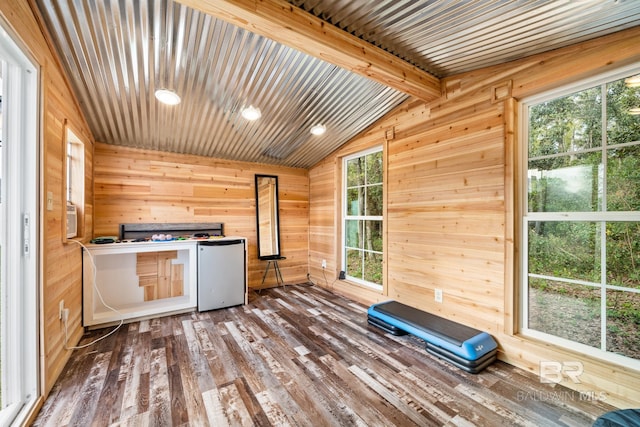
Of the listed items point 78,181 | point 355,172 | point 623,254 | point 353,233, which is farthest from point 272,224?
point 623,254

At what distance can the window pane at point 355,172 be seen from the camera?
3.83 meters

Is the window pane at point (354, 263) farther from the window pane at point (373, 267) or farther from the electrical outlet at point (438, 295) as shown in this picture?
the electrical outlet at point (438, 295)

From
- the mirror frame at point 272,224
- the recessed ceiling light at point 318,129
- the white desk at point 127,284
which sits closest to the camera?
the white desk at point 127,284

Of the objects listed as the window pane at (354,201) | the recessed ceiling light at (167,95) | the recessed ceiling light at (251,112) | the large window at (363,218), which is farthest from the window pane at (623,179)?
the recessed ceiling light at (167,95)

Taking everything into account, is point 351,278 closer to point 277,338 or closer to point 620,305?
point 277,338

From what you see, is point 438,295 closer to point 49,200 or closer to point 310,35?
point 310,35

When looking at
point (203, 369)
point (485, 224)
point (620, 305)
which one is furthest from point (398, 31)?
point (203, 369)

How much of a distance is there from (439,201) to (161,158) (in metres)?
3.61

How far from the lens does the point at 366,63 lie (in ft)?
6.43

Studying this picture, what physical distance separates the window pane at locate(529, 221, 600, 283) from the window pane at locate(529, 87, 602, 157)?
0.58 metres

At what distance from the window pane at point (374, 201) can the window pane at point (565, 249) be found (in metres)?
1.71

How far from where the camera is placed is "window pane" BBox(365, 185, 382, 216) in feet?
11.5

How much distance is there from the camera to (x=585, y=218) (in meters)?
1.80

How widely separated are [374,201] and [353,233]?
651mm
